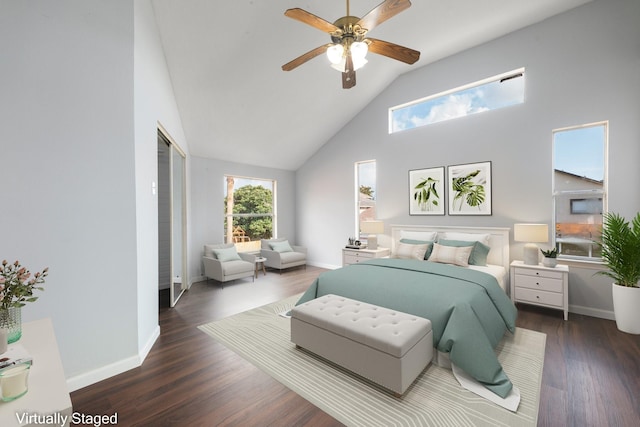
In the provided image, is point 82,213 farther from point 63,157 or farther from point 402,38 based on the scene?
point 402,38

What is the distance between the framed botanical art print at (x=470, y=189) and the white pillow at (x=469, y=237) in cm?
39

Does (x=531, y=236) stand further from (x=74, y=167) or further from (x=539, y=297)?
(x=74, y=167)

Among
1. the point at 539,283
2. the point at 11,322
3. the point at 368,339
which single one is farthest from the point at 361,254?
the point at 11,322

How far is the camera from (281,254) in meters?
6.04

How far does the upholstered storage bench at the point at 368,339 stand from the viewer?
1.97 m

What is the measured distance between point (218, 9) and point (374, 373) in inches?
153

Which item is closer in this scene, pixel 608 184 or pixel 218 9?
pixel 218 9

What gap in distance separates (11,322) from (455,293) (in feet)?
9.59

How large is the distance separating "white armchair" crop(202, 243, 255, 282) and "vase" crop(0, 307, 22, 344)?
11.9 ft

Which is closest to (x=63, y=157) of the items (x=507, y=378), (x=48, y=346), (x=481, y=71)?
(x=48, y=346)

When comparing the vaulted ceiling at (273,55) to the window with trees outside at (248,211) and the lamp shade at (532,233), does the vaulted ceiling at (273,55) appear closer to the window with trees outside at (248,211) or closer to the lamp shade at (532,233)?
the window with trees outside at (248,211)

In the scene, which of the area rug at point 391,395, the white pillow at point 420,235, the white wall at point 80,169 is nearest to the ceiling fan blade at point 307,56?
the white wall at point 80,169

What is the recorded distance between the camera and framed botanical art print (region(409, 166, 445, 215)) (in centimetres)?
475

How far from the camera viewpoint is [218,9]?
300cm
